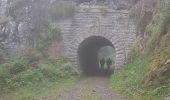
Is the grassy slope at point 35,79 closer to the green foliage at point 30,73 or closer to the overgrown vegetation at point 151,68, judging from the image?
the green foliage at point 30,73

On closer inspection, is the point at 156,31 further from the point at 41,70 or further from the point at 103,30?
the point at 41,70

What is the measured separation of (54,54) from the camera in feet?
66.9

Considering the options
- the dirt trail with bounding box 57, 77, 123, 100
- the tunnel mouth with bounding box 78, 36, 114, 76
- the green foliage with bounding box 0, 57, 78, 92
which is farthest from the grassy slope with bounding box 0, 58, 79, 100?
the tunnel mouth with bounding box 78, 36, 114, 76

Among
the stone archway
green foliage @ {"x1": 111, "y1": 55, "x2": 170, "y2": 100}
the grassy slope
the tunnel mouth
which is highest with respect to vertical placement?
the stone archway

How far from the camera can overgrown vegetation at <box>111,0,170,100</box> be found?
39.6ft

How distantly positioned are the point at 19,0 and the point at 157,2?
362 inches

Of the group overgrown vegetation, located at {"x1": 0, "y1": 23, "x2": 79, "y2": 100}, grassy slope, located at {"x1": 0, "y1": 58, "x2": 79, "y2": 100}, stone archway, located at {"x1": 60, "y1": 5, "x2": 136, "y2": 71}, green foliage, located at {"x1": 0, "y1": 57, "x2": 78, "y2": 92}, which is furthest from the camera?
stone archway, located at {"x1": 60, "y1": 5, "x2": 136, "y2": 71}

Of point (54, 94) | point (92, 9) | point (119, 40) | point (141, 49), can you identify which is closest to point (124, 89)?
point (54, 94)

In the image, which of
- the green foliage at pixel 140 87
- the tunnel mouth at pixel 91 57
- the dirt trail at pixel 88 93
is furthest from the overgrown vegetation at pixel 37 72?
the tunnel mouth at pixel 91 57

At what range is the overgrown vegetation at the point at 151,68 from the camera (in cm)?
1207

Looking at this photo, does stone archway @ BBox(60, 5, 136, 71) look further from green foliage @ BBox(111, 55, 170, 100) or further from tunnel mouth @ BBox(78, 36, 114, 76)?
green foliage @ BBox(111, 55, 170, 100)

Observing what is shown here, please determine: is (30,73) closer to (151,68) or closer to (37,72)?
(37,72)

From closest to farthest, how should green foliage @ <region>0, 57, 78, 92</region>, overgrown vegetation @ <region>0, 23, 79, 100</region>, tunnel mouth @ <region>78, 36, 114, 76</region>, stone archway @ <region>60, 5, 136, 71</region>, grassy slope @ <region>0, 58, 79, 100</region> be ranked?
grassy slope @ <region>0, 58, 79, 100</region> → overgrown vegetation @ <region>0, 23, 79, 100</region> → green foliage @ <region>0, 57, 78, 92</region> → stone archway @ <region>60, 5, 136, 71</region> → tunnel mouth @ <region>78, 36, 114, 76</region>

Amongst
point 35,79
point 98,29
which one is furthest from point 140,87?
point 98,29
